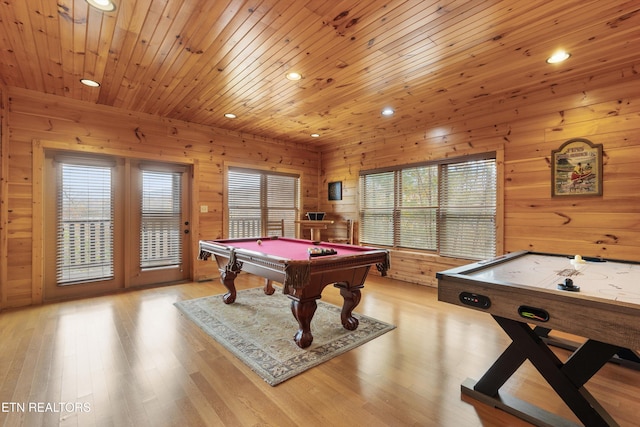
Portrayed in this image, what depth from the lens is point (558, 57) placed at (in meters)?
2.68

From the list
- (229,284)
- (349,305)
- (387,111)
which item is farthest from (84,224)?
(387,111)

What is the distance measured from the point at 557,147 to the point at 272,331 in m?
3.77

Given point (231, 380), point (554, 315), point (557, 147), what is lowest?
point (231, 380)

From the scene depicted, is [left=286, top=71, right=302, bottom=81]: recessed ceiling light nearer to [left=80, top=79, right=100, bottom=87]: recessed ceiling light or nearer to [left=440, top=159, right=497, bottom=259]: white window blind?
[left=80, top=79, right=100, bottom=87]: recessed ceiling light

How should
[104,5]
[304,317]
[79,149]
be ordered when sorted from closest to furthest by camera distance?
[104,5] < [304,317] < [79,149]

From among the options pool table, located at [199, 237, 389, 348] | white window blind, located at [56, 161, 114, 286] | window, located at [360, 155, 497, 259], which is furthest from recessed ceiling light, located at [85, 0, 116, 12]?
window, located at [360, 155, 497, 259]

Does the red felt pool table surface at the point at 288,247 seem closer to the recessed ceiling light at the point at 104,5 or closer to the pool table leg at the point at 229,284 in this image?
the pool table leg at the point at 229,284

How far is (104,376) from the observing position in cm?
204

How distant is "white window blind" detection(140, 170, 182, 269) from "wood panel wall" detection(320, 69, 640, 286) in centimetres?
395

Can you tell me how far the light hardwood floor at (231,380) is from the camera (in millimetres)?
1664

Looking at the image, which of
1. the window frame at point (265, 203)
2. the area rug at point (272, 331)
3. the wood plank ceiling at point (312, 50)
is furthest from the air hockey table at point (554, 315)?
the window frame at point (265, 203)

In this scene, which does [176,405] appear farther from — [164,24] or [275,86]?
[275,86]

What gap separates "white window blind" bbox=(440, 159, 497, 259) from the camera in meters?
3.95

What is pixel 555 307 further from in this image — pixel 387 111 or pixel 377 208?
pixel 377 208
